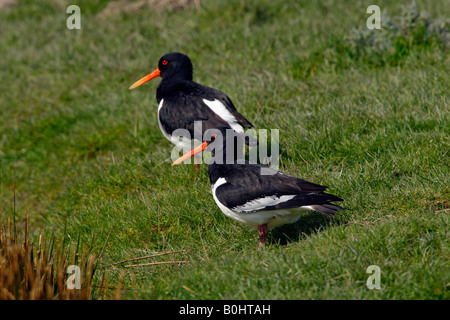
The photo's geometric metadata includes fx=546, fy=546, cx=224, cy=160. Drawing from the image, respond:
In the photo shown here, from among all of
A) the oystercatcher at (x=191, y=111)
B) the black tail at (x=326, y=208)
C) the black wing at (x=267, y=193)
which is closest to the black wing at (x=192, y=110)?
the oystercatcher at (x=191, y=111)

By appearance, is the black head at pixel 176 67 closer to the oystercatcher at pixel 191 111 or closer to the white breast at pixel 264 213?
the oystercatcher at pixel 191 111

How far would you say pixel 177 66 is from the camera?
6.85 metres

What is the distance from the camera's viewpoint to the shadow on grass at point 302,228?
4541mm

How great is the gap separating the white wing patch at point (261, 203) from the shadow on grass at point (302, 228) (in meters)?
0.34

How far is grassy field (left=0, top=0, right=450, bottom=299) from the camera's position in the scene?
3889 millimetres

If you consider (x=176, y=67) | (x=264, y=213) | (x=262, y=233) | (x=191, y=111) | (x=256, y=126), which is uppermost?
(x=176, y=67)

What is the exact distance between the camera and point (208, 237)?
4887 millimetres

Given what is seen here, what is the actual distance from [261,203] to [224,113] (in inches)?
71.1

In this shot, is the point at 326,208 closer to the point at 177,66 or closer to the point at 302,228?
the point at 302,228

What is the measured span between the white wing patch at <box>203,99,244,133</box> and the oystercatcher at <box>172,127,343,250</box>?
3.63 ft

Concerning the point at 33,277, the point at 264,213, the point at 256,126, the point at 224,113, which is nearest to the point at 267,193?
the point at 264,213

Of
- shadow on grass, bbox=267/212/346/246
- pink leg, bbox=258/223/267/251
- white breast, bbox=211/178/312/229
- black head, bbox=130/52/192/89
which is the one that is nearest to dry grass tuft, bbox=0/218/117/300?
white breast, bbox=211/178/312/229

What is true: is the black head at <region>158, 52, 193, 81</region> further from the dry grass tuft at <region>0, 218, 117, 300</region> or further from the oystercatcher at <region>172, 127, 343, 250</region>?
the dry grass tuft at <region>0, 218, 117, 300</region>
